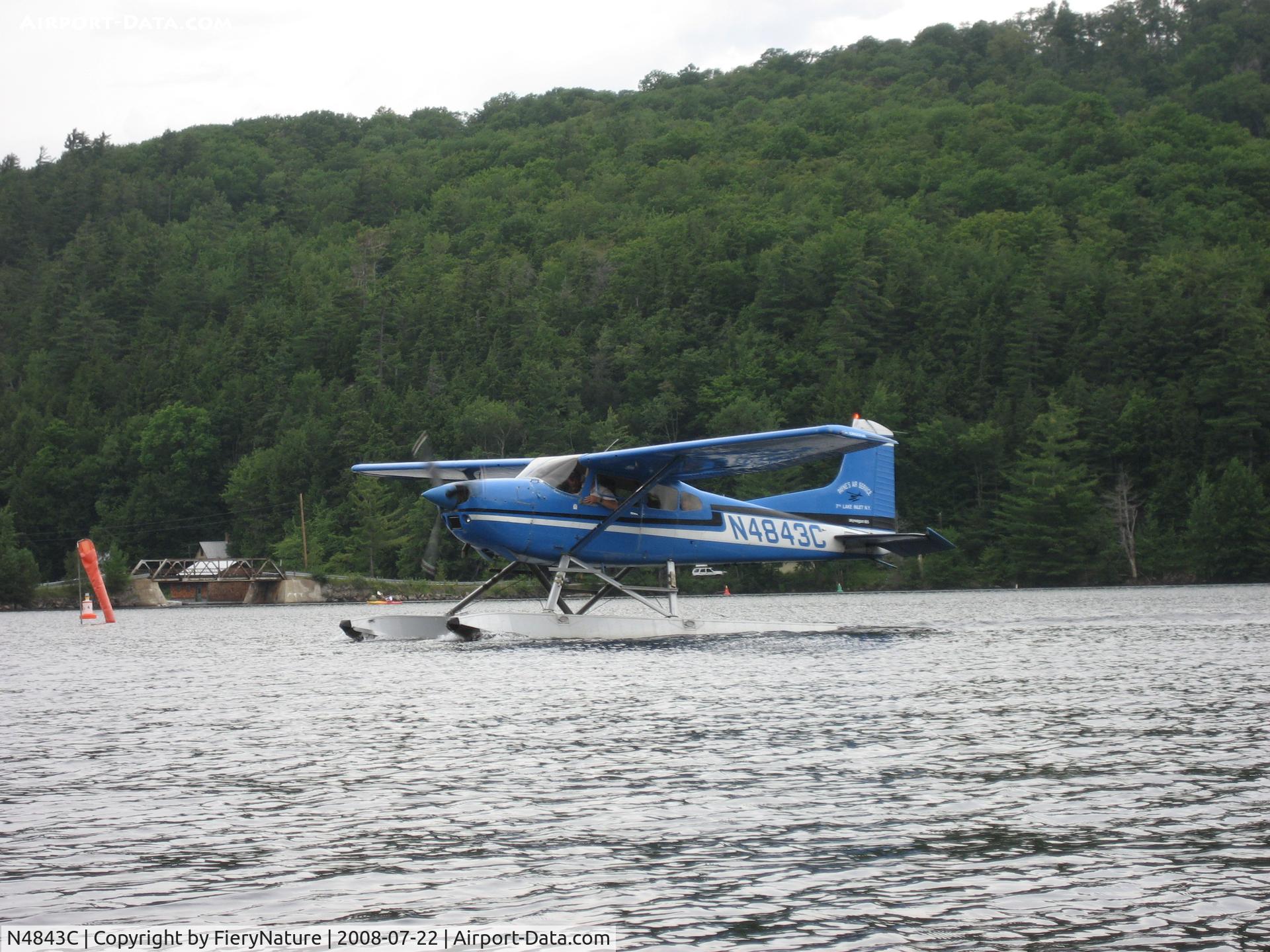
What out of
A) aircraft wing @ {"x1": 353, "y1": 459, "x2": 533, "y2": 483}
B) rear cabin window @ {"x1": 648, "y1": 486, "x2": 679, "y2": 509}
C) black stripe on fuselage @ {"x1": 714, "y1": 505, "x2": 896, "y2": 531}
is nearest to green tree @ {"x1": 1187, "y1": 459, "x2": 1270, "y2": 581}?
black stripe on fuselage @ {"x1": 714, "y1": 505, "x2": 896, "y2": 531}

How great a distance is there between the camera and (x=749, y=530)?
22656 millimetres

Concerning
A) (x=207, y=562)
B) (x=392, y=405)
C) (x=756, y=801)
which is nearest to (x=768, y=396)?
(x=392, y=405)

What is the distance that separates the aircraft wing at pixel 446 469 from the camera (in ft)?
72.5

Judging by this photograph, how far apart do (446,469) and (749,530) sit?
5304 mm

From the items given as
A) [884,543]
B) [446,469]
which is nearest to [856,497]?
[884,543]

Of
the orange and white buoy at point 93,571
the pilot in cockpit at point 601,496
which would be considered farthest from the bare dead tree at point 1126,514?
the pilot in cockpit at point 601,496

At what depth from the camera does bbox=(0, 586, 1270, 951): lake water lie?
197 inches

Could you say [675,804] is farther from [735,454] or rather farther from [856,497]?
[856,497]

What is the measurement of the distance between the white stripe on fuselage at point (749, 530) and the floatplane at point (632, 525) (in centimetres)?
2

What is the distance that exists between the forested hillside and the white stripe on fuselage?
39620 mm

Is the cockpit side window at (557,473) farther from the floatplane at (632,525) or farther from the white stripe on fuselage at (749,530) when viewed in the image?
the white stripe on fuselage at (749,530)

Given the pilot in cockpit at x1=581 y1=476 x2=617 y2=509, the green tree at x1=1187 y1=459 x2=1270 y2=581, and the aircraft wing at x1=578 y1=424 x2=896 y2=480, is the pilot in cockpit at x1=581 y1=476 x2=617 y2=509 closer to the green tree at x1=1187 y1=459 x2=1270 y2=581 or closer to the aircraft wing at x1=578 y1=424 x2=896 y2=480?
the aircraft wing at x1=578 y1=424 x2=896 y2=480

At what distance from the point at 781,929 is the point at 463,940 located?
3.75 feet

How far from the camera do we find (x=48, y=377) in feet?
367
